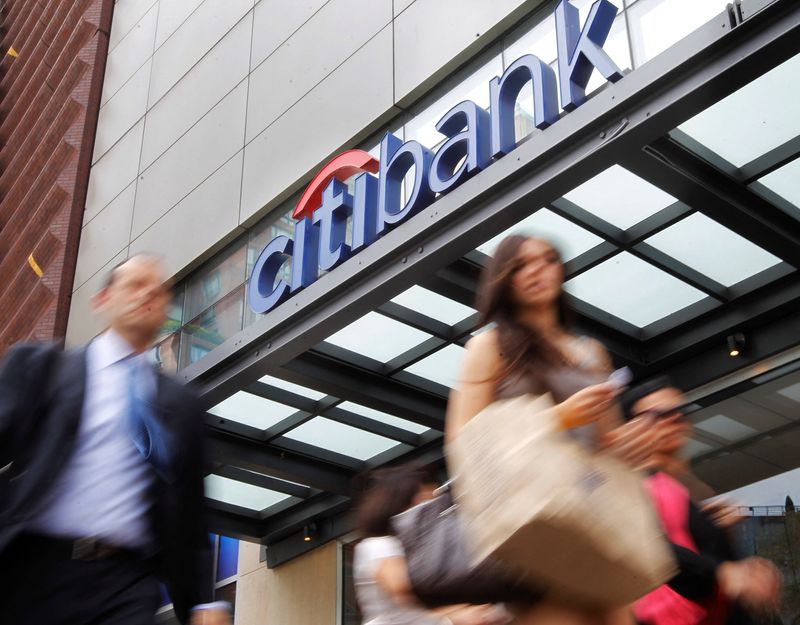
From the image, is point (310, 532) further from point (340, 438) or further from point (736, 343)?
point (736, 343)

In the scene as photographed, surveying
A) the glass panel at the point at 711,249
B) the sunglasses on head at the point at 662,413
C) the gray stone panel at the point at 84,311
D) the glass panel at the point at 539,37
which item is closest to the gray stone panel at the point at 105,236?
the gray stone panel at the point at 84,311

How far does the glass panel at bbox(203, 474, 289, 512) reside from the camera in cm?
1412

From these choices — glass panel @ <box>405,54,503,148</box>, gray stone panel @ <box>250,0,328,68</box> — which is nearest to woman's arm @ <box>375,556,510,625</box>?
glass panel @ <box>405,54,503,148</box>

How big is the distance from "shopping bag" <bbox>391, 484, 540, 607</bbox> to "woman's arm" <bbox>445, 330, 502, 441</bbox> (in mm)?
185

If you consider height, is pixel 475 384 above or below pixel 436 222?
below

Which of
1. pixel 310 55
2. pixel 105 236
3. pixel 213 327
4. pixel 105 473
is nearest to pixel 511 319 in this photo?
pixel 105 473

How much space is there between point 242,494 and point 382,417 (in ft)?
9.49

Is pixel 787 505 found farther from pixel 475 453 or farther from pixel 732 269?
pixel 475 453

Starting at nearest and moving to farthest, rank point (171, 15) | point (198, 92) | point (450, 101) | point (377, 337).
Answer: point (377, 337), point (450, 101), point (198, 92), point (171, 15)

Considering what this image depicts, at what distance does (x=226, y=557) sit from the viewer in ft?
55.4

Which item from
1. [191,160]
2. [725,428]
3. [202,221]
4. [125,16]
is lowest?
[725,428]

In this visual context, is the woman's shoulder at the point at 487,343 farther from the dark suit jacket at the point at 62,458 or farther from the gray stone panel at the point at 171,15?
the gray stone panel at the point at 171,15

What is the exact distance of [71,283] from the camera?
20375 millimetres

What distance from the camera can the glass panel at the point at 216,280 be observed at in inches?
582
